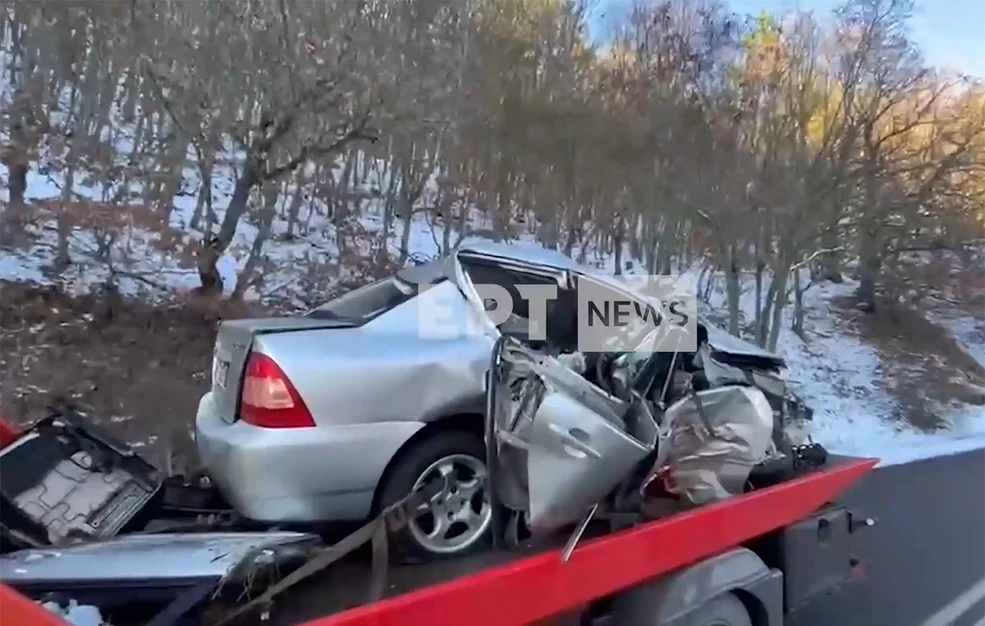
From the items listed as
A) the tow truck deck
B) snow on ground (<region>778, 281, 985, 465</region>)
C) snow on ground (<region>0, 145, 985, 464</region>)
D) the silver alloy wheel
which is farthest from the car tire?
snow on ground (<region>778, 281, 985, 465</region>)

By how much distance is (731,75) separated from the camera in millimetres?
13750

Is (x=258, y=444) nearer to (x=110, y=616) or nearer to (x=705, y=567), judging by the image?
(x=110, y=616)

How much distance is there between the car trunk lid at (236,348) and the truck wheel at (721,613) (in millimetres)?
1591

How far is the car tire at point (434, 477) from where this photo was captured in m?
2.84

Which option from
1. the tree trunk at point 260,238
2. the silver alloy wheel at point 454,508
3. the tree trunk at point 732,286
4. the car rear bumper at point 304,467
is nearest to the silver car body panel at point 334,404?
the car rear bumper at point 304,467

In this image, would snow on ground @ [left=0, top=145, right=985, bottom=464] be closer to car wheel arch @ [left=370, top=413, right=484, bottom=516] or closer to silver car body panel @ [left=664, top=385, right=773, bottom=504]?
silver car body panel @ [left=664, top=385, right=773, bottom=504]

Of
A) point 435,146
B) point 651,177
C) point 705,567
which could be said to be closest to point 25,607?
point 705,567

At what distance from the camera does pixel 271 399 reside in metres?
2.81

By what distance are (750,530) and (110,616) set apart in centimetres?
237

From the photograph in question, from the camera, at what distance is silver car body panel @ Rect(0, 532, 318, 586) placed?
2.19m

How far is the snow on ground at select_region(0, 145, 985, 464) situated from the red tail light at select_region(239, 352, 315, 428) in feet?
9.85

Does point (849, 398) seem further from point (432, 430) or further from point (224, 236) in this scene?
point (432, 430)

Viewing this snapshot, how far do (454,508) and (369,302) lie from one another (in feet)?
2.78

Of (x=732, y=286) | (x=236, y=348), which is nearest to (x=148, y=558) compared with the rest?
(x=236, y=348)
